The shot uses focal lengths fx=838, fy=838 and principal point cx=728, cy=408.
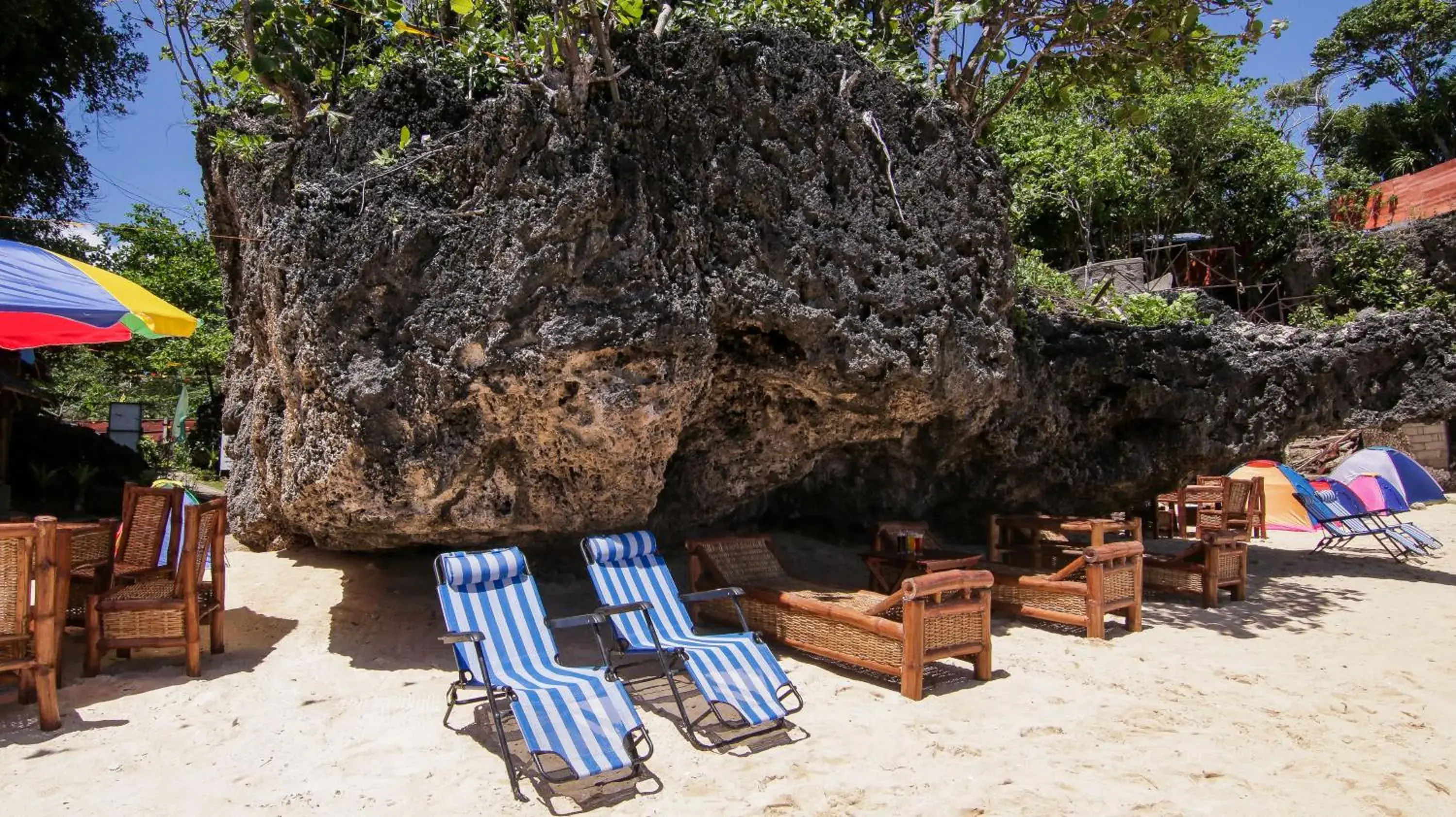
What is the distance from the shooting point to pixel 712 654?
4.50 m

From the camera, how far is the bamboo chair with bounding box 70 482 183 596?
17.9 feet

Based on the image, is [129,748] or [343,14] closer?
[129,748]

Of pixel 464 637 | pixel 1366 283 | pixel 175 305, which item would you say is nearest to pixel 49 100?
pixel 175 305

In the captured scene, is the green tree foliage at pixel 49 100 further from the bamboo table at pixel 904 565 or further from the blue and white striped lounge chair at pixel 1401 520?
the blue and white striped lounge chair at pixel 1401 520

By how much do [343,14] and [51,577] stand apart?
4.46 metres

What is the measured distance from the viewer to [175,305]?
18.0m

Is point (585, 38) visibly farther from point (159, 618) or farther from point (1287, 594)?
point (1287, 594)

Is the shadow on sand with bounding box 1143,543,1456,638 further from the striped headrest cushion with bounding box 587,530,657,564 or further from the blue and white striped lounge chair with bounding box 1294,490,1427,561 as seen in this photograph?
the striped headrest cushion with bounding box 587,530,657,564

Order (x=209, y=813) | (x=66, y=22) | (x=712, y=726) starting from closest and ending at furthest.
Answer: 1. (x=209, y=813)
2. (x=712, y=726)
3. (x=66, y=22)

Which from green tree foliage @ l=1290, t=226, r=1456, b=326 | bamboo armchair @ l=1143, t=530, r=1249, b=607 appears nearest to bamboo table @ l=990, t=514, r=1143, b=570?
bamboo armchair @ l=1143, t=530, r=1249, b=607

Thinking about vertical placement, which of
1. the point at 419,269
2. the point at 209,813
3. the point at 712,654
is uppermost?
the point at 419,269

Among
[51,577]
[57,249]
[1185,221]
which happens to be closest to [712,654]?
[51,577]

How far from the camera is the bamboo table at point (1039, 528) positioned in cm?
712

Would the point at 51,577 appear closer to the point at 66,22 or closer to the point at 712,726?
the point at 712,726
